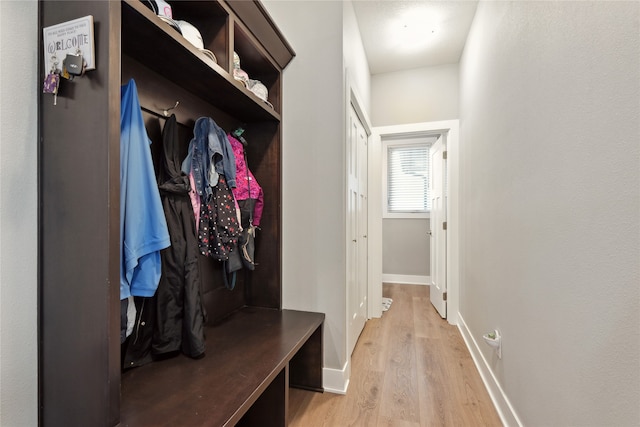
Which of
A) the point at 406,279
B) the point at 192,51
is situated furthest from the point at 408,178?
the point at 192,51

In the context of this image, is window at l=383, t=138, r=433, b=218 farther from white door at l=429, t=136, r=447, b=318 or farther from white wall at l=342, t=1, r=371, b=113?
white wall at l=342, t=1, r=371, b=113

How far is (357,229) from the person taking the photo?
8.02 ft

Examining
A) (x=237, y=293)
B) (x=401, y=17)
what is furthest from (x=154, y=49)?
(x=401, y=17)

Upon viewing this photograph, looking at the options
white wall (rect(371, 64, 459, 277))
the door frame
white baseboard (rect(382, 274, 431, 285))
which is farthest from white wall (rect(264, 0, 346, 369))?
white baseboard (rect(382, 274, 431, 285))

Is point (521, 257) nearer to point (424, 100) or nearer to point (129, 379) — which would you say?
point (129, 379)

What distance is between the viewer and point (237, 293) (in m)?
1.81

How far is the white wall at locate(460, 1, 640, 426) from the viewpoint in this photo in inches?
29.3

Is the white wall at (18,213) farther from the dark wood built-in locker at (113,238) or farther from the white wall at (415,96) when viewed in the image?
the white wall at (415,96)

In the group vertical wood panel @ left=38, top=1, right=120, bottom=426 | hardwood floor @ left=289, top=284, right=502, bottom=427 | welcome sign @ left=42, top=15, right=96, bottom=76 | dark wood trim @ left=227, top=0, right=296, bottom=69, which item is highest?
dark wood trim @ left=227, top=0, right=296, bottom=69

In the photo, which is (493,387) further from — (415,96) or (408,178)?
(408,178)

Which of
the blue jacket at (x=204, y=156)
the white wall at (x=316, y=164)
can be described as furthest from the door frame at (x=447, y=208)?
the blue jacket at (x=204, y=156)

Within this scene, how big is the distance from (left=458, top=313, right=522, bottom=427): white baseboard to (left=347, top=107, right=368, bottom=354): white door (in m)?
0.88

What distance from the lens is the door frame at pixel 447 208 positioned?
289 cm

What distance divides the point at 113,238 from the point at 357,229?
1.88 metres
